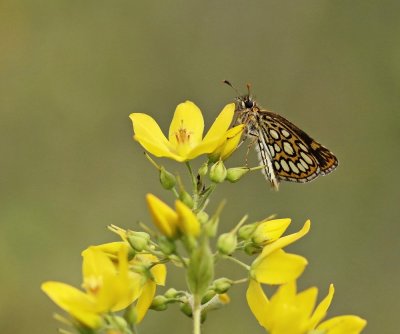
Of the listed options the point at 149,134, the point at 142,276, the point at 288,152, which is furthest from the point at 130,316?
the point at 288,152

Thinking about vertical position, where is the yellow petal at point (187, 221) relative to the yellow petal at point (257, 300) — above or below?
above

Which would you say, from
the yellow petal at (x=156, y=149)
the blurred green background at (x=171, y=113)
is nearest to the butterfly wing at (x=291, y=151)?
the yellow petal at (x=156, y=149)

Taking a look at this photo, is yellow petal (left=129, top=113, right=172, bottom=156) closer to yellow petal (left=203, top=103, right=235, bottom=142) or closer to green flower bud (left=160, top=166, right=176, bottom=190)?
green flower bud (left=160, top=166, right=176, bottom=190)

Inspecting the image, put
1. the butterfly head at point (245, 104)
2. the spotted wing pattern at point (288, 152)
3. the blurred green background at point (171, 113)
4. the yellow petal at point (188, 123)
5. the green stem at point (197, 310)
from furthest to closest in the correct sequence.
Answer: the blurred green background at point (171, 113)
the butterfly head at point (245, 104)
the spotted wing pattern at point (288, 152)
the yellow petal at point (188, 123)
the green stem at point (197, 310)

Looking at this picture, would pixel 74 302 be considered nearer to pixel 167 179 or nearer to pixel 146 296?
pixel 146 296

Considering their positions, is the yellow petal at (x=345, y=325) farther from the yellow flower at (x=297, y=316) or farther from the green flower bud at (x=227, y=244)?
the green flower bud at (x=227, y=244)

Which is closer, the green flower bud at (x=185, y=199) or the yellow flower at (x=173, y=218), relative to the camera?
the yellow flower at (x=173, y=218)

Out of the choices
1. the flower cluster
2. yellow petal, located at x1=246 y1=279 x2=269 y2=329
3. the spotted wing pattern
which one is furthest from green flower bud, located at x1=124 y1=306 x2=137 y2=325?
the spotted wing pattern
